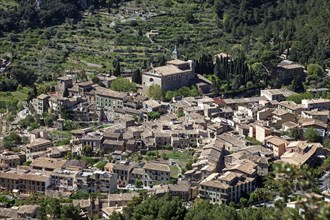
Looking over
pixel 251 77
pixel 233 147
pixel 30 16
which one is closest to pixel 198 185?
pixel 233 147

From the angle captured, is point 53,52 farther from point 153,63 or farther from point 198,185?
point 198,185

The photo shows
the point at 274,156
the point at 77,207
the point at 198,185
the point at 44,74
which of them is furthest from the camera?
the point at 44,74

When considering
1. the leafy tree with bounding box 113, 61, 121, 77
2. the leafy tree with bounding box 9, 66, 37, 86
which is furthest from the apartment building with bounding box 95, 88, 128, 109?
the leafy tree with bounding box 9, 66, 37, 86

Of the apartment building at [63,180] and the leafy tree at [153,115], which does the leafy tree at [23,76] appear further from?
the apartment building at [63,180]

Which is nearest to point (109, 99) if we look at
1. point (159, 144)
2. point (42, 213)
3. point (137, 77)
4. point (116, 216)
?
point (137, 77)

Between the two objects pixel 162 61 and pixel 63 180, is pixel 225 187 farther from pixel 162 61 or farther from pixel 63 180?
pixel 162 61

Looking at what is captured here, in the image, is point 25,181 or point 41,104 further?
point 41,104

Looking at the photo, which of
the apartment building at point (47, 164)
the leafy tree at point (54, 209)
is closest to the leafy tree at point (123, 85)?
the apartment building at point (47, 164)
